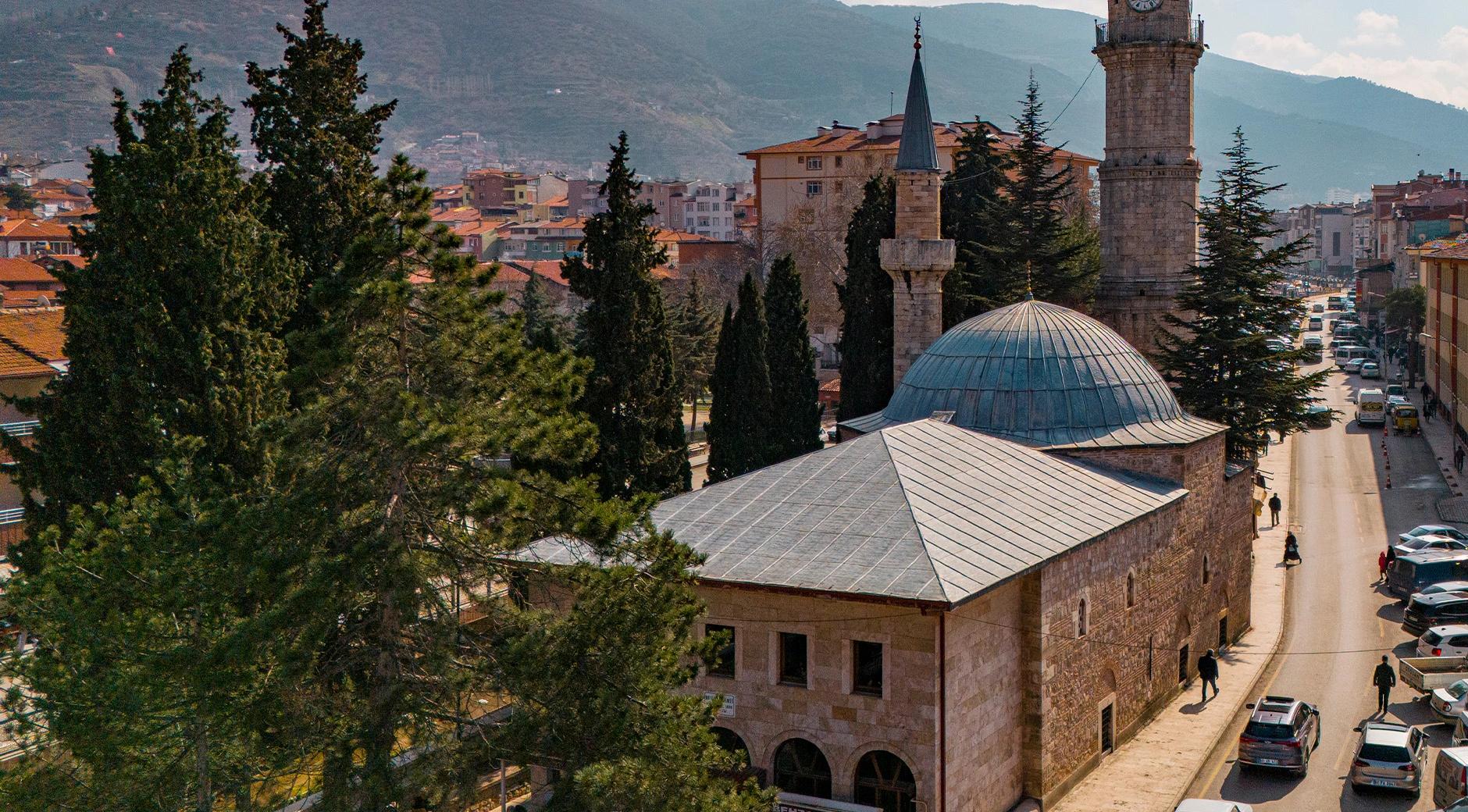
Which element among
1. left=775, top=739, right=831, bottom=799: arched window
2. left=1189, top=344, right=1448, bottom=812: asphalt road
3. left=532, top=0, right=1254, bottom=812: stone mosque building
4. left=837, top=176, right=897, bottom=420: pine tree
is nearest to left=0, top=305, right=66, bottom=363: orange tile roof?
left=837, top=176, right=897, bottom=420: pine tree

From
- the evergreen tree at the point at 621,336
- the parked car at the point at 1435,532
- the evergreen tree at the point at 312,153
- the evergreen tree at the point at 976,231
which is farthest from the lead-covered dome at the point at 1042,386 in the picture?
the parked car at the point at 1435,532

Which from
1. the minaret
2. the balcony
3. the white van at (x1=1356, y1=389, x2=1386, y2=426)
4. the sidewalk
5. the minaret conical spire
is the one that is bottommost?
the sidewalk

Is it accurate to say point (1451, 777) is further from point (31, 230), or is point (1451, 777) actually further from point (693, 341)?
point (31, 230)

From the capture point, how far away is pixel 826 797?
18156mm

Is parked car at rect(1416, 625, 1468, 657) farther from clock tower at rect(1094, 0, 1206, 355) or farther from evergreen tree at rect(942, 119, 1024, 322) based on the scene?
clock tower at rect(1094, 0, 1206, 355)

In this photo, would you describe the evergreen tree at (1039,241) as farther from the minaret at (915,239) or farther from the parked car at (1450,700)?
the parked car at (1450,700)

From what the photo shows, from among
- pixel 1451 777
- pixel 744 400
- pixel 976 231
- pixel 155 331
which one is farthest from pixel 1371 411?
pixel 155 331

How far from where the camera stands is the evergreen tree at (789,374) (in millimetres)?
35531

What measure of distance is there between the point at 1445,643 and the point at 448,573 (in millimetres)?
19010

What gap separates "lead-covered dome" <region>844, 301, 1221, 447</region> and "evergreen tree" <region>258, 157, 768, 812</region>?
42.2 ft

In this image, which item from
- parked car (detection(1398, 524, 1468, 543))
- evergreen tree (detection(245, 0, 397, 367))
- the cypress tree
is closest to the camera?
evergreen tree (detection(245, 0, 397, 367))

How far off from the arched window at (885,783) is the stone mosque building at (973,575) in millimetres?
25

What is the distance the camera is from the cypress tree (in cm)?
3484

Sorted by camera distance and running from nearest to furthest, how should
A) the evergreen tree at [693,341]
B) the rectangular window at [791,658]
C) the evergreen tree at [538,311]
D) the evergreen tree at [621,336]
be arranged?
the rectangular window at [791,658] → the evergreen tree at [621,336] → the evergreen tree at [693,341] → the evergreen tree at [538,311]
